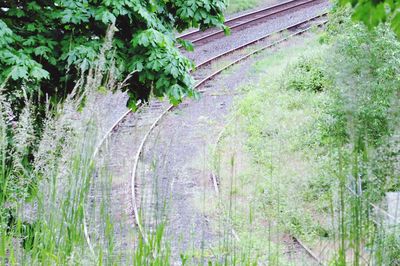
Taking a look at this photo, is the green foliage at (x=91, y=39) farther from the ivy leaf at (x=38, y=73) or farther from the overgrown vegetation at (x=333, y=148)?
the overgrown vegetation at (x=333, y=148)

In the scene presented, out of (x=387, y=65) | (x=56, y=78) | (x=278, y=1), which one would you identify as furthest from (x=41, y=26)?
(x=278, y=1)

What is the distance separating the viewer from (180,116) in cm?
1403

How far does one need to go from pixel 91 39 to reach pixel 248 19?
16.7 m

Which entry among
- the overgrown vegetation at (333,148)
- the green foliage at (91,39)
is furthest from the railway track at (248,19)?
the green foliage at (91,39)

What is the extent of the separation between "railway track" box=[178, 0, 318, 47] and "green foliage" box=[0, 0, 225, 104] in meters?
12.7

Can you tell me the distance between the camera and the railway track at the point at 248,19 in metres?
20.9

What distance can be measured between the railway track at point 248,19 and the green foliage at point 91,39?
12.7m

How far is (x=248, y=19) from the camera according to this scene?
23469mm

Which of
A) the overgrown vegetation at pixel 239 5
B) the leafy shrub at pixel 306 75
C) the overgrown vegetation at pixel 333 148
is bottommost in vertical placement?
the overgrown vegetation at pixel 333 148

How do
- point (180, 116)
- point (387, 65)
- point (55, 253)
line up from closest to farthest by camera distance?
point (55, 253) < point (387, 65) < point (180, 116)

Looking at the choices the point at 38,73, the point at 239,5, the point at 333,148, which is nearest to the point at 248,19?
the point at 239,5

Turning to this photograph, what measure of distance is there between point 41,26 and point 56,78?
658mm

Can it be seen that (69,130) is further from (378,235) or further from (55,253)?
(378,235)

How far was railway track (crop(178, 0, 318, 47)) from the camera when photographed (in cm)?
2092
